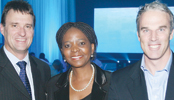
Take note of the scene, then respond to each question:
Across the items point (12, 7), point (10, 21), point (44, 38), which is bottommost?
point (44, 38)

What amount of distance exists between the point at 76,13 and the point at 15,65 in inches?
291

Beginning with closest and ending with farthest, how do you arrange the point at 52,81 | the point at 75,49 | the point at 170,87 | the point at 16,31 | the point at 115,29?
the point at 170,87
the point at 16,31
the point at 75,49
the point at 52,81
the point at 115,29

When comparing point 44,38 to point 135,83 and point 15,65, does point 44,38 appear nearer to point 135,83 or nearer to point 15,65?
point 15,65

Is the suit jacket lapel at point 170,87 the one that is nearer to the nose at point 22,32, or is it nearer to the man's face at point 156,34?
the man's face at point 156,34

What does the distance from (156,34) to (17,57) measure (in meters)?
1.43

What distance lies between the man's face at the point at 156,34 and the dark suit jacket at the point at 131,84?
0.59 feet

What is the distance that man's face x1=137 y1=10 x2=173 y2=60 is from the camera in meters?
1.67

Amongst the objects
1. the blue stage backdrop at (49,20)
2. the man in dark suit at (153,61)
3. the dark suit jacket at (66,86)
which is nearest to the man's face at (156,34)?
the man in dark suit at (153,61)

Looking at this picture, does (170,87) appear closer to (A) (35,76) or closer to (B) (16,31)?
(A) (35,76)

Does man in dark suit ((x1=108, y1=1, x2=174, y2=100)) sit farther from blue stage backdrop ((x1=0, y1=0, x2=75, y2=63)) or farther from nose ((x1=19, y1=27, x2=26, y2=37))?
blue stage backdrop ((x1=0, y1=0, x2=75, y2=63))

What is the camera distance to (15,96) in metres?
1.94

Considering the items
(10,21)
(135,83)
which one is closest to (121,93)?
(135,83)

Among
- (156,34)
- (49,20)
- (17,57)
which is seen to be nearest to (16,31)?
(17,57)

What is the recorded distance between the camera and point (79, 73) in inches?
94.0
